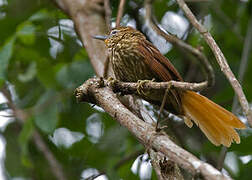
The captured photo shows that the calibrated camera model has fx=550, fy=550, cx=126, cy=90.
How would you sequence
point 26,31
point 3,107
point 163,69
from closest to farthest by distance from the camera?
point 163,69
point 26,31
point 3,107

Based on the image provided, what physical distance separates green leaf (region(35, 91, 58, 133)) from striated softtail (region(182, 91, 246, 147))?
1.09 metres

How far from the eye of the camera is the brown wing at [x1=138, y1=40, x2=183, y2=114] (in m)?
3.38

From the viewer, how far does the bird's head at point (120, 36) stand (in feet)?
12.3

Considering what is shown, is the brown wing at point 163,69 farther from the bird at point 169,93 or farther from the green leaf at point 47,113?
the green leaf at point 47,113

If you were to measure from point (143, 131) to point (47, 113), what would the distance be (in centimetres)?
191

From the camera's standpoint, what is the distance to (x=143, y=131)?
238cm

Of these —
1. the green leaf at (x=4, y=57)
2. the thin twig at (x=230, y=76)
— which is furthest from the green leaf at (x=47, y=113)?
the thin twig at (x=230, y=76)

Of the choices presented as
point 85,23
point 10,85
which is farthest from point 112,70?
point 10,85

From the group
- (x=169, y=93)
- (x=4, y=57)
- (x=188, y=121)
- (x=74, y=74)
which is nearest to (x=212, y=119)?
(x=188, y=121)

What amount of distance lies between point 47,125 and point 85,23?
83cm

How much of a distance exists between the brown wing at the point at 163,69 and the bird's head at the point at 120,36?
7.9 inches

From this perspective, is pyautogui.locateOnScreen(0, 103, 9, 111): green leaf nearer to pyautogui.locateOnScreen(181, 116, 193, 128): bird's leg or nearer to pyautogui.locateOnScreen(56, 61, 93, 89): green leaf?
pyautogui.locateOnScreen(56, 61, 93, 89): green leaf

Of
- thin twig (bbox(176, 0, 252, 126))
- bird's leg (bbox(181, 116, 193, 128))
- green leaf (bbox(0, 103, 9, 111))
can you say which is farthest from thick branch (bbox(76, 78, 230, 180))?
green leaf (bbox(0, 103, 9, 111))

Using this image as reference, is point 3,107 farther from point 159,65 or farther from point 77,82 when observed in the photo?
point 159,65
